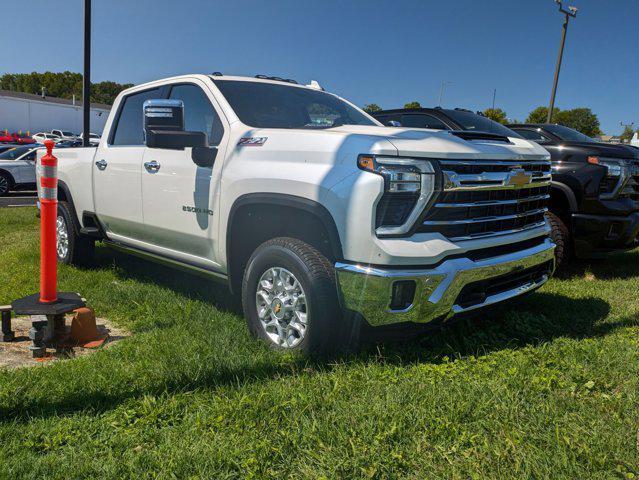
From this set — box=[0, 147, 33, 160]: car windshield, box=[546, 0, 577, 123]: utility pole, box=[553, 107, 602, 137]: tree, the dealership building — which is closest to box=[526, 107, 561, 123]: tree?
box=[553, 107, 602, 137]: tree

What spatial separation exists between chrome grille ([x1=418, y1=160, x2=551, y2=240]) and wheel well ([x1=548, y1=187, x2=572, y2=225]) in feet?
6.21

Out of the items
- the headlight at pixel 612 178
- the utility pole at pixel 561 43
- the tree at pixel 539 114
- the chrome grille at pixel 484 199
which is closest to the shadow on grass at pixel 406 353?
the chrome grille at pixel 484 199

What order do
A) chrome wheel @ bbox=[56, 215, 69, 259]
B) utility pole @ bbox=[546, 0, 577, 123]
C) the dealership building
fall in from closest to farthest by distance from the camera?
chrome wheel @ bbox=[56, 215, 69, 259]
utility pole @ bbox=[546, 0, 577, 123]
the dealership building

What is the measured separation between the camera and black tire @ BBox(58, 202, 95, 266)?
18.9 feet

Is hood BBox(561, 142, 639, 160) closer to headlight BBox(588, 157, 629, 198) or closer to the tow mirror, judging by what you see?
headlight BBox(588, 157, 629, 198)

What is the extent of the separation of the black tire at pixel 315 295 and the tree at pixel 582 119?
69.4 m

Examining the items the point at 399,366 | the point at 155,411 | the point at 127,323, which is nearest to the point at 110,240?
the point at 127,323

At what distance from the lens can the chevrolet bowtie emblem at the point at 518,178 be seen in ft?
11.5

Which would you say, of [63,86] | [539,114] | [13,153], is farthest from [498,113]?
[63,86]

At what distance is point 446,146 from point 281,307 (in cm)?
138

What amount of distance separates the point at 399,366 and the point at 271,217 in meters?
1.26

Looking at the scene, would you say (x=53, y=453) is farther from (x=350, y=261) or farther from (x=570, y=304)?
(x=570, y=304)

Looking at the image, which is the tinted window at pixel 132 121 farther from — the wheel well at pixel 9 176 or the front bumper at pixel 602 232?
the wheel well at pixel 9 176

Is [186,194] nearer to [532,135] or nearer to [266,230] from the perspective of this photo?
[266,230]
